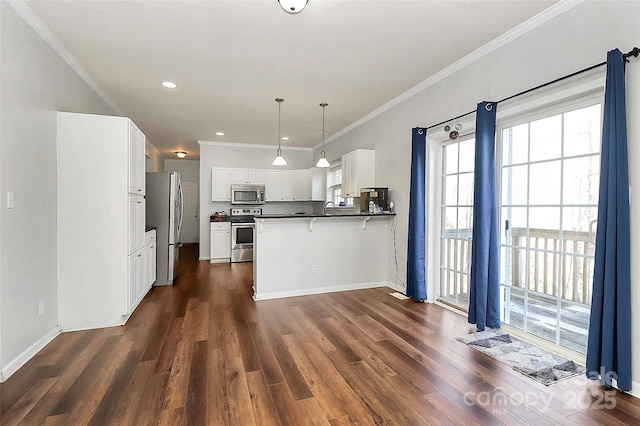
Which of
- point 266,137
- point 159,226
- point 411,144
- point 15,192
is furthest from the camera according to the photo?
point 266,137

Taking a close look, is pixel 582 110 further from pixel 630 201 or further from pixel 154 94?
pixel 154 94

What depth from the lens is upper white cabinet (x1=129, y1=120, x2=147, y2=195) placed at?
10.6 ft

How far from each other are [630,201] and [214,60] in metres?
3.64

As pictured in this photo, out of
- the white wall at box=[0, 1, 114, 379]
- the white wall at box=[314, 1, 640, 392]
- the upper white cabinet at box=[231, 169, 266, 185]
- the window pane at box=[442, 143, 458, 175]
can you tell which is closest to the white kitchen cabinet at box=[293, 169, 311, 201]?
the upper white cabinet at box=[231, 169, 266, 185]

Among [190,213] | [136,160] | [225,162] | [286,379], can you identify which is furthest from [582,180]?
[190,213]

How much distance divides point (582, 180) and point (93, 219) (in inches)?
171

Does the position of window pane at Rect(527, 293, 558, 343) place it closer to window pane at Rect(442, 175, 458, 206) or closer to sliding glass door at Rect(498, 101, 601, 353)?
sliding glass door at Rect(498, 101, 601, 353)

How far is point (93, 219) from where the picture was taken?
120 inches

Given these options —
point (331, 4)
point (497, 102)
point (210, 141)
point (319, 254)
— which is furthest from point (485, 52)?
point (210, 141)

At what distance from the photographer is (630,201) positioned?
6.47 feet

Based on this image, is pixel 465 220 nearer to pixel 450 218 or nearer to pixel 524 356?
pixel 450 218

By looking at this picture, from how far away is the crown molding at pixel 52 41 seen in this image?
2.31 meters

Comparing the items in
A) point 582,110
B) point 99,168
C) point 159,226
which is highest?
point 582,110

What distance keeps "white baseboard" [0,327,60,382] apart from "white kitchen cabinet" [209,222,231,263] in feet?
12.8
